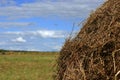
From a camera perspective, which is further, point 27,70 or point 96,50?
point 27,70

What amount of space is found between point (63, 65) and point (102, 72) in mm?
1678

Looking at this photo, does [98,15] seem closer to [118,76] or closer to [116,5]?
[116,5]

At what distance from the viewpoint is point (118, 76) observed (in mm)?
7941

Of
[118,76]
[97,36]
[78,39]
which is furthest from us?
[78,39]

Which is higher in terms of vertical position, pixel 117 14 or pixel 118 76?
pixel 117 14

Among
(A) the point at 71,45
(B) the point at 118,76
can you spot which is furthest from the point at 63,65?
(B) the point at 118,76

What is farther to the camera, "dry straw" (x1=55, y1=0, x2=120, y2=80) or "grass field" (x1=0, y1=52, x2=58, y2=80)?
"grass field" (x1=0, y1=52, x2=58, y2=80)

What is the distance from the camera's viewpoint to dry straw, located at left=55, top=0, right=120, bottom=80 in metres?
8.12

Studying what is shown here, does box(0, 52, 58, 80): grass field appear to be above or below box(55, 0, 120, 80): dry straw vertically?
below

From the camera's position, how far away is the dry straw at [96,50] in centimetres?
812

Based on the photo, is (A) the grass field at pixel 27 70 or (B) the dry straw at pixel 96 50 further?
(A) the grass field at pixel 27 70

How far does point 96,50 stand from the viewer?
8375 millimetres

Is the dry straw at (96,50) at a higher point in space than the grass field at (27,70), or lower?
higher

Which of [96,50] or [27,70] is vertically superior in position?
[96,50]
